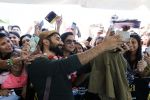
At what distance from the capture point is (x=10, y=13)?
4.86 meters

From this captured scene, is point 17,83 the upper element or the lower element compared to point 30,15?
lower

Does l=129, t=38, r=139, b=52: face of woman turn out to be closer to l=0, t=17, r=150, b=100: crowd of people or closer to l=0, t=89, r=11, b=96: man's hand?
l=0, t=17, r=150, b=100: crowd of people

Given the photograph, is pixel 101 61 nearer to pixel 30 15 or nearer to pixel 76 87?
pixel 76 87

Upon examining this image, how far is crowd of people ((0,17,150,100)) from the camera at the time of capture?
1819 mm

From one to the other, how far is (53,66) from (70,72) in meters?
0.11

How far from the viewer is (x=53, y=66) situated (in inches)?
72.8

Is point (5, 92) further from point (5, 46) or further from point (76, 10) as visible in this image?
point (76, 10)

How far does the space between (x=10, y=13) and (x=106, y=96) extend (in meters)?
3.21

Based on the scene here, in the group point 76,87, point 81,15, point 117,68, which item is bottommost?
point 76,87

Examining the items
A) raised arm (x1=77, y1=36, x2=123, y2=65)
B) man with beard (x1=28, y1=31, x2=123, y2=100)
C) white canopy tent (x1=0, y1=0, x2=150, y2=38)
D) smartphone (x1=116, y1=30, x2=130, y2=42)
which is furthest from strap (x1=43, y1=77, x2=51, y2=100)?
white canopy tent (x1=0, y1=0, x2=150, y2=38)

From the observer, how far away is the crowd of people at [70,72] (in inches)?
71.6

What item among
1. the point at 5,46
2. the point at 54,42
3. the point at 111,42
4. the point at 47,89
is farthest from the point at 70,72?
the point at 5,46

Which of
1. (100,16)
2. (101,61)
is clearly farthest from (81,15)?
(101,61)

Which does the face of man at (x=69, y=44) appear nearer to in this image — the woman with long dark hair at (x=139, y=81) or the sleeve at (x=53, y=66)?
the woman with long dark hair at (x=139, y=81)
